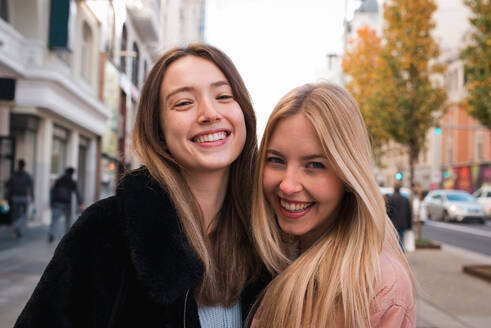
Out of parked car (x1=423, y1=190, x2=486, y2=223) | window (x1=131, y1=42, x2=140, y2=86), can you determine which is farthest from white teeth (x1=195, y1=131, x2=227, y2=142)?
window (x1=131, y1=42, x2=140, y2=86)

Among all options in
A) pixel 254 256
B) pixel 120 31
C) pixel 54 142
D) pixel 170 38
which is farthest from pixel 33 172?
pixel 170 38

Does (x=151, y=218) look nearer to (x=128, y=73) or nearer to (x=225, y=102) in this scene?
(x=225, y=102)

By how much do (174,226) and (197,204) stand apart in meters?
0.32

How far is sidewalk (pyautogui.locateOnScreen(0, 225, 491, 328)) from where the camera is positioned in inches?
228

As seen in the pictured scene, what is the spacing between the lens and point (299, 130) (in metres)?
2.00

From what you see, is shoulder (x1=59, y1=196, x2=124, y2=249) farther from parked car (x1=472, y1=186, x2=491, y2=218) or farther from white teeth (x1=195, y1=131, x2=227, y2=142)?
parked car (x1=472, y1=186, x2=491, y2=218)

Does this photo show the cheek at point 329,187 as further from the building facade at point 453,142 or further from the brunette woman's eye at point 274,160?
the building facade at point 453,142

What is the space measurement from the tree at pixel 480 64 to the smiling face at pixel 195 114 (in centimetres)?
867

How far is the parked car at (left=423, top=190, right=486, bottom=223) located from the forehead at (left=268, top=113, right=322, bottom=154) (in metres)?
22.8

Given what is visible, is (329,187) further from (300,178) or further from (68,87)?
(68,87)

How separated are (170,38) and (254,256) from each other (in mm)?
42051

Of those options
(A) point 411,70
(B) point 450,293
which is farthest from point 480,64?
(A) point 411,70

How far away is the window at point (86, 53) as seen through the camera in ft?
66.1

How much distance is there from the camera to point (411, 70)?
1780cm
